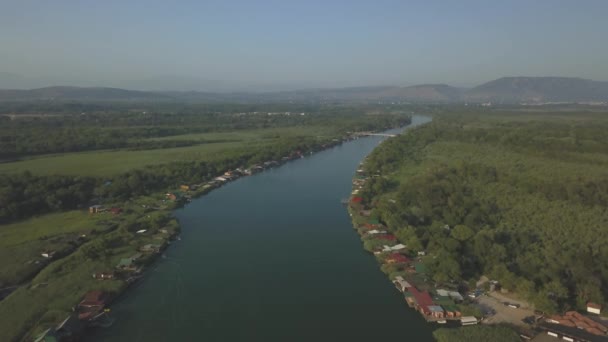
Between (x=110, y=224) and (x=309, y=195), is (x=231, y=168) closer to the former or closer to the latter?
(x=309, y=195)

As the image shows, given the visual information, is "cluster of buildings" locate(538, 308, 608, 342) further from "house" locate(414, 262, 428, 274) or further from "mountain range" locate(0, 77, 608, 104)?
"mountain range" locate(0, 77, 608, 104)

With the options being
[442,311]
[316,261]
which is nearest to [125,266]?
[316,261]

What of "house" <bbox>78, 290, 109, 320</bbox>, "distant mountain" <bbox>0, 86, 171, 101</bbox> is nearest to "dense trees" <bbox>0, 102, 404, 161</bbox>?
"house" <bbox>78, 290, 109, 320</bbox>

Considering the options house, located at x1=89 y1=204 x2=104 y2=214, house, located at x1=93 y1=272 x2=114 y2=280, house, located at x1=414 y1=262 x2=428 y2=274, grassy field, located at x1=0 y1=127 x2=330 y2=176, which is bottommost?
house, located at x1=93 y1=272 x2=114 y2=280

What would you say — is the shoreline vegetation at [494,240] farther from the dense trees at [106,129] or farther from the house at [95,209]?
the dense trees at [106,129]

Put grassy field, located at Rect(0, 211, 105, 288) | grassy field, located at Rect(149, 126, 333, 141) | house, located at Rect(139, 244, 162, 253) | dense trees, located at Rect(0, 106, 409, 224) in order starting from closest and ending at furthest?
grassy field, located at Rect(0, 211, 105, 288)
house, located at Rect(139, 244, 162, 253)
dense trees, located at Rect(0, 106, 409, 224)
grassy field, located at Rect(149, 126, 333, 141)

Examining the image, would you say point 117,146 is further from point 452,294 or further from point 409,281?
point 452,294
